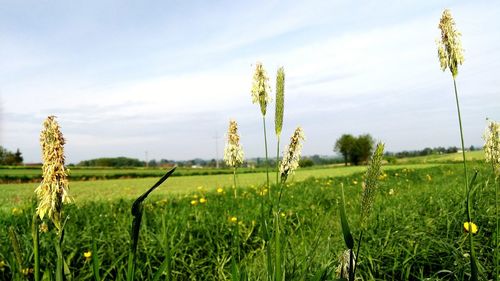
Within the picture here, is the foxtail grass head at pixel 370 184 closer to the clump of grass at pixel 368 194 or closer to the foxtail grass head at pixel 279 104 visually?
the clump of grass at pixel 368 194

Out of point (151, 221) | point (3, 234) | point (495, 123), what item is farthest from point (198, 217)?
point (495, 123)

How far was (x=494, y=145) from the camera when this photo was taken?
80.7 inches

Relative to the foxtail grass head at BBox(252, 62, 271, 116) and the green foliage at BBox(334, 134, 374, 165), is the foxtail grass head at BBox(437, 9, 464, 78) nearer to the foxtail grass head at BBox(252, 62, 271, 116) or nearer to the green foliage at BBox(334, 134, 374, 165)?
the foxtail grass head at BBox(252, 62, 271, 116)

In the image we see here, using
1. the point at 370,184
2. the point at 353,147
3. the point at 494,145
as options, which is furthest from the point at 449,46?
the point at 353,147

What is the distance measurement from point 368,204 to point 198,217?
5420 millimetres

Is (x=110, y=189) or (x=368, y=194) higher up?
(x=368, y=194)

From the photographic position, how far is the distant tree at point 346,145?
338 ft

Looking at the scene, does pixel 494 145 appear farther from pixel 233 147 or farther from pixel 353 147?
pixel 353 147

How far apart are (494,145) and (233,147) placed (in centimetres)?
142

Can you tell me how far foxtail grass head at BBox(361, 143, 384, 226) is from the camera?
858 millimetres

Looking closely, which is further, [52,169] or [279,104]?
[279,104]

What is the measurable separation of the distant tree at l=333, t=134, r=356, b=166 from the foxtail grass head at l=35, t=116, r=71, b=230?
342 feet

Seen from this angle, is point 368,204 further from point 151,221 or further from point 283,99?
point 151,221

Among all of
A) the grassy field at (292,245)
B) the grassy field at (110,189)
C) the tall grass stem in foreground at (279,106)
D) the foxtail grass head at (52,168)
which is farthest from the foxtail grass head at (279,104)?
the grassy field at (110,189)
